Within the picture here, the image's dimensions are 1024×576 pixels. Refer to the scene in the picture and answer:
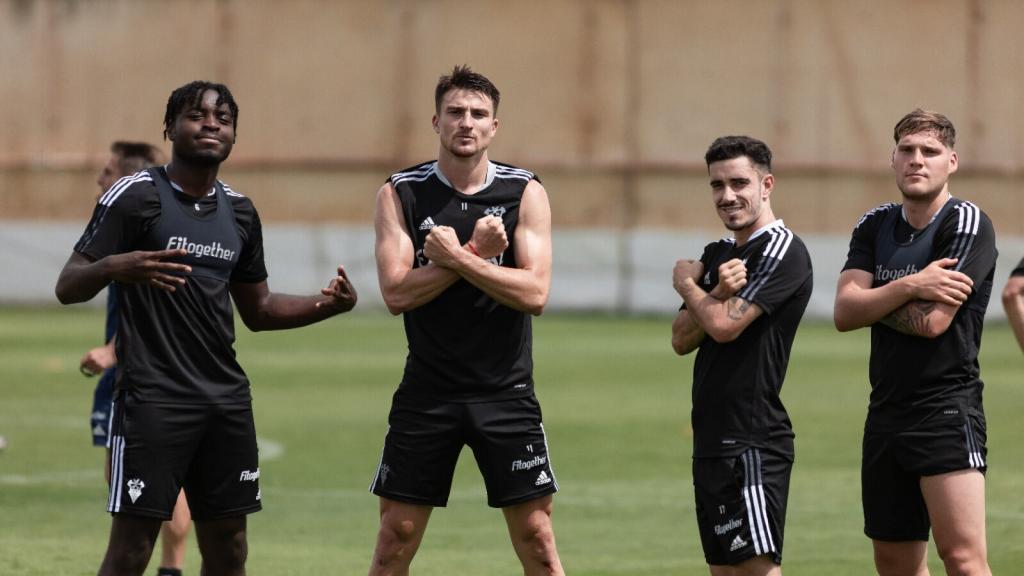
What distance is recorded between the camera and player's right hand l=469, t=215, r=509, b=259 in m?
6.84

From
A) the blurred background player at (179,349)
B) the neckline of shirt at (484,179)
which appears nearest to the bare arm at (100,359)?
the blurred background player at (179,349)

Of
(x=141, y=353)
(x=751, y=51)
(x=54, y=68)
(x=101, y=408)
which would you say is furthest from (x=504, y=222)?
(x=54, y=68)

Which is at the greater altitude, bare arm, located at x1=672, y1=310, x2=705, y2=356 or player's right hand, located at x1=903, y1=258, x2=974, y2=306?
player's right hand, located at x1=903, y1=258, x2=974, y2=306

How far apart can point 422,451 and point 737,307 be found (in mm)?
1467

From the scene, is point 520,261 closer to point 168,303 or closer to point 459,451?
point 459,451

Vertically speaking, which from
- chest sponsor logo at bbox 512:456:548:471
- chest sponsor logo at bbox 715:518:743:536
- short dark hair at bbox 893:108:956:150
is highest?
short dark hair at bbox 893:108:956:150

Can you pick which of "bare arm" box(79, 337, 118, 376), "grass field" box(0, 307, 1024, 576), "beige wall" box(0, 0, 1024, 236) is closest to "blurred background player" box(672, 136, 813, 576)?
"grass field" box(0, 307, 1024, 576)

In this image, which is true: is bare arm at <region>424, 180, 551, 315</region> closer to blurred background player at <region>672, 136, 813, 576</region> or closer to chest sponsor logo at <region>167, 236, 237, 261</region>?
blurred background player at <region>672, 136, 813, 576</region>

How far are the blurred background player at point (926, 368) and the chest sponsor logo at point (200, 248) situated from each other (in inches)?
103

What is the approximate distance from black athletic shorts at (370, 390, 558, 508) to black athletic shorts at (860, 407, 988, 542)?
1.36 meters

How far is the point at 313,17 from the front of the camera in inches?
1255

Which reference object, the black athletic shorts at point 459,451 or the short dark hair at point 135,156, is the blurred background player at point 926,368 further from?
the short dark hair at point 135,156

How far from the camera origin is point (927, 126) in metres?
6.93

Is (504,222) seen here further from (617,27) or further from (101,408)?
(617,27)
